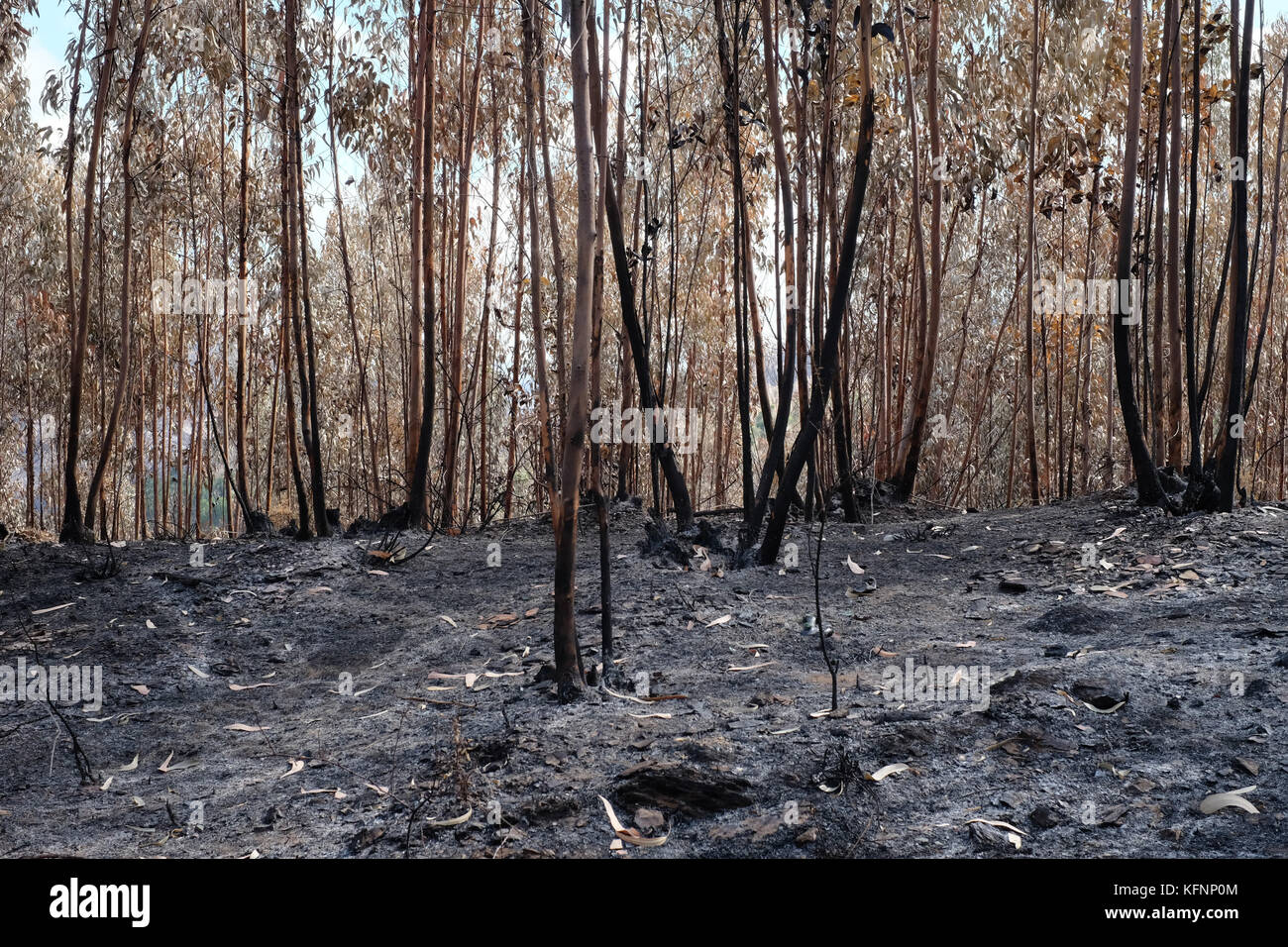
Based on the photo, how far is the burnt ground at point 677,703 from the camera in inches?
68.6

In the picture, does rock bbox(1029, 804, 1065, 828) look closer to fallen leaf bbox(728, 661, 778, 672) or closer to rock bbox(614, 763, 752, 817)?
rock bbox(614, 763, 752, 817)

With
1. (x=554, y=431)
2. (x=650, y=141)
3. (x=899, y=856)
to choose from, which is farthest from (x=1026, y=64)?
(x=899, y=856)

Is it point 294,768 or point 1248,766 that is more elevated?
point 1248,766

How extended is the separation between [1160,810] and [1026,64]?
199 inches

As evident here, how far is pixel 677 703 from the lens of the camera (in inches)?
93.0

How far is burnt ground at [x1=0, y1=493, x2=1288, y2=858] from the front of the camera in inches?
68.6

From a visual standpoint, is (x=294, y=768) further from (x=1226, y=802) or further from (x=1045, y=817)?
(x=1226, y=802)

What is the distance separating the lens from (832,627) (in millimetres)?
3072

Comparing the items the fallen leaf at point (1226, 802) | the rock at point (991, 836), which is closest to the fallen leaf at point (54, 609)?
the rock at point (991, 836)

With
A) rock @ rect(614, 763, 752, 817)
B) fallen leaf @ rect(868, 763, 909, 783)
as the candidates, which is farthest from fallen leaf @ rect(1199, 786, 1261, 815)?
rock @ rect(614, 763, 752, 817)

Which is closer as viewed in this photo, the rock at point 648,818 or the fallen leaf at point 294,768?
the rock at point 648,818

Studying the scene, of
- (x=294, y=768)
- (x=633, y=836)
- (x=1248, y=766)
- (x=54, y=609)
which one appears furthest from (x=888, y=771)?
(x=54, y=609)

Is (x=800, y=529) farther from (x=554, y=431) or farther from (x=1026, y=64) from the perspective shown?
(x=1026, y=64)

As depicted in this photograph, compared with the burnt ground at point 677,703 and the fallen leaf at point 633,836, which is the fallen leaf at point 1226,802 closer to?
the burnt ground at point 677,703
